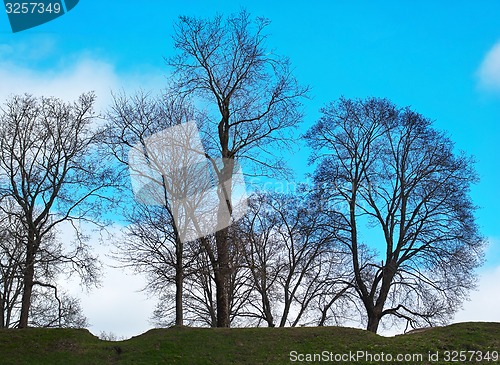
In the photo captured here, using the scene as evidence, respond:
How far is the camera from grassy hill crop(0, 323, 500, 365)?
18.4 m

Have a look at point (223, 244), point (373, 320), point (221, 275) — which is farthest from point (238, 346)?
point (373, 320)

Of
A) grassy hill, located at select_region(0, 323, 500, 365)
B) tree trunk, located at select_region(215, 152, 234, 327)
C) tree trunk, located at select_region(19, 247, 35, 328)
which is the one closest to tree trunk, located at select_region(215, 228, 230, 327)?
tree trunk, located at select_region(215, 152, 234, 327)

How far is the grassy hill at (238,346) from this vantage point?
1841 centimetres

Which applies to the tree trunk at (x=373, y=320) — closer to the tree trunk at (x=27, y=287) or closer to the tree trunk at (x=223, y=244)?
the tree trunk at (x=223, y=244)

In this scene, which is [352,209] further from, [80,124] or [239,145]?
[80,124]

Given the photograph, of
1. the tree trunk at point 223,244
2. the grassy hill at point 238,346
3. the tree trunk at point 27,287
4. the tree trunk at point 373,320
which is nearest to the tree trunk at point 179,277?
the tree trunk at point 223,244

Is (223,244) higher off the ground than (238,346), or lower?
higher

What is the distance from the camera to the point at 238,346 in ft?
63.7

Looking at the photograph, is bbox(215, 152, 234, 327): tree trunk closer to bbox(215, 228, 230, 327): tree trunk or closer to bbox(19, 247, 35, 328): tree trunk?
bbox(215, 228, 230, 327): tree trunk

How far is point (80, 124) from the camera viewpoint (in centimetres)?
2584

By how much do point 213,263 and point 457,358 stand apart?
932 centimetres

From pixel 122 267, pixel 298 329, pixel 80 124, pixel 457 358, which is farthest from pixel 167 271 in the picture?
pixel 457 358

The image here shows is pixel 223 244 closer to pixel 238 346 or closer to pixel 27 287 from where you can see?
pixel 238 346

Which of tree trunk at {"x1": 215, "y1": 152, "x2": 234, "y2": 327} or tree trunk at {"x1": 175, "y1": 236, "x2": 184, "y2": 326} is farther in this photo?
tree trunk at {"x1": 215, "y1": 152, "x2": 234, "y2": 327}
